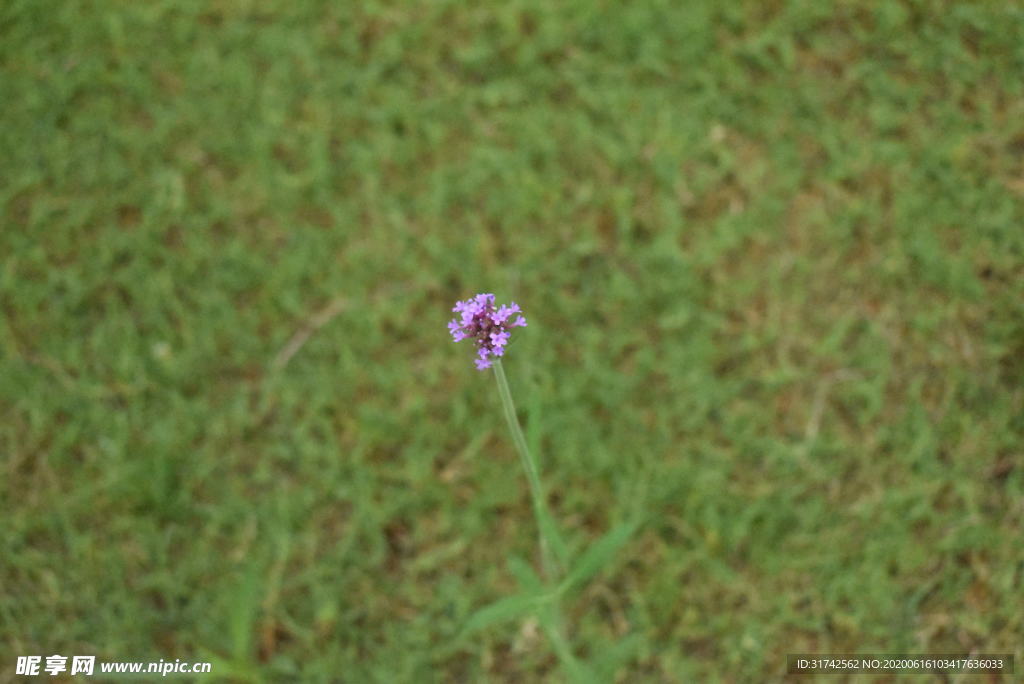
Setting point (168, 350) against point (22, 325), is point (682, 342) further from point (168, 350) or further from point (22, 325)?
point (22, 325)

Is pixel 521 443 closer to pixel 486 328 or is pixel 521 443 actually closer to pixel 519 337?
pixel 486 328

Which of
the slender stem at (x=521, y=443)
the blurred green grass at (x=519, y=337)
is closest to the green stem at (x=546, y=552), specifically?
the slender stem at (x=521, y=443)

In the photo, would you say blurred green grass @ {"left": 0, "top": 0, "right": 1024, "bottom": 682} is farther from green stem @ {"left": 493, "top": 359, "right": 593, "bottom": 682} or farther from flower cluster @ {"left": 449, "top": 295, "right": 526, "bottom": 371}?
flower cluster @ {"left": 449, "top": 295, "right": 526, "bottom": 371}

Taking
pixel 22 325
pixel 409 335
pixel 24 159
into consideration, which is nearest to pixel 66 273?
pixel 22 325

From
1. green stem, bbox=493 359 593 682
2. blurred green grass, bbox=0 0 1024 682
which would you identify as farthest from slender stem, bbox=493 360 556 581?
blurred green grass, bbox=0 0 1024 682

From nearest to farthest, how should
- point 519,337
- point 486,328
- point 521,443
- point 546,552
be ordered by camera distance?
point 486,328
point 521,443
point 546,552
point 519,337

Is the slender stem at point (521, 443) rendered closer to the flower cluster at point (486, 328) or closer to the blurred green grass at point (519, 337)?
the flower cluster at point (486, 328)

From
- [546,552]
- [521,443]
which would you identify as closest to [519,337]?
[546,552]

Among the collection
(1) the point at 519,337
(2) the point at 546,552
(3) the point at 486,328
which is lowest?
(2) the point at 546,552
